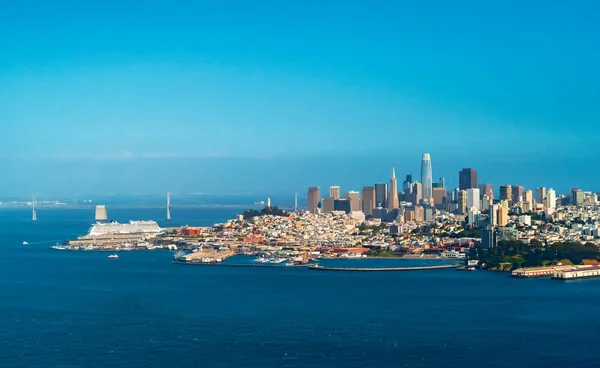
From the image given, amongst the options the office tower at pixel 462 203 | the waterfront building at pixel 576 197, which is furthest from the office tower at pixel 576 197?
the office tower at pixel 462 203

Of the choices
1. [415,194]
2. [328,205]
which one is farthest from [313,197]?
[415,194]

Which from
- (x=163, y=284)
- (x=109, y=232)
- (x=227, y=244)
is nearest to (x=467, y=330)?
(x=163, y=284)

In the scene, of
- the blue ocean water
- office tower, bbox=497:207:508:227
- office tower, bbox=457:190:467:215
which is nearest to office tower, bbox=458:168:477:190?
office tower, bbox=457:190:467:215

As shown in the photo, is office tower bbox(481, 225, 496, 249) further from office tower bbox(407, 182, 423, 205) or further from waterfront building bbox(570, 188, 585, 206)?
office tower bbox(407, 182, 423, 205)

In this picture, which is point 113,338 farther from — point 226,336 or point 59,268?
point 59,268

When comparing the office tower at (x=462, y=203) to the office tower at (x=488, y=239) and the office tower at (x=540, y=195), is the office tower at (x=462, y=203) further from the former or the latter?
the office tower at (x=488, y=239)

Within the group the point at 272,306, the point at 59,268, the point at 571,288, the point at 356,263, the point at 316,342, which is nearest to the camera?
the point at 316,342

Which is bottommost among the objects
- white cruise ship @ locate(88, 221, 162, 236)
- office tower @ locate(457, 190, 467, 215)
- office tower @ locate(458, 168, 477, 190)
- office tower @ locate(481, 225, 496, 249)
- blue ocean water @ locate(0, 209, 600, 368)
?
blue ocean water @ locate(0, 209, 600, 368)
